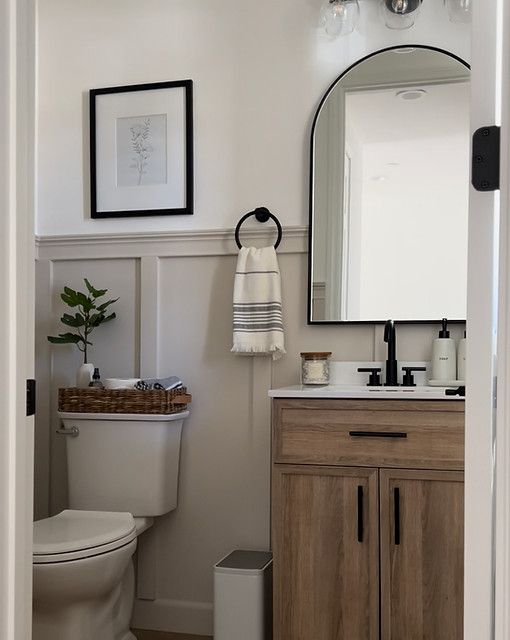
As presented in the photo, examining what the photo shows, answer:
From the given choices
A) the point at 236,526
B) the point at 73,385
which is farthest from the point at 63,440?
the point at 236,526

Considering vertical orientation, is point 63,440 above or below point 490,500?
below

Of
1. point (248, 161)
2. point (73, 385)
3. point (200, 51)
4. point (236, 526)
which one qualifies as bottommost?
point (236, 526)

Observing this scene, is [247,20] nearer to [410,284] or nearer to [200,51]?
[200,51]

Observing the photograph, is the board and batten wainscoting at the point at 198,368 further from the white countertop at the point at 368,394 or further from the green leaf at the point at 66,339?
the white countertop at the point at 368,394

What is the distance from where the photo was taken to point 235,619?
2.52 metres

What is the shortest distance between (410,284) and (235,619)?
4.19 feet

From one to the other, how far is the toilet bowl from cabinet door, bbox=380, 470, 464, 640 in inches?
32.2

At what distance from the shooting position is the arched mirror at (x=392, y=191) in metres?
2.78

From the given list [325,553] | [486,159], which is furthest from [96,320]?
[486,159]

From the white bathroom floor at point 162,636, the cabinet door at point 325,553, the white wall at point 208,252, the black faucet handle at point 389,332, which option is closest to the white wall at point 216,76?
the white wall at point 208,252

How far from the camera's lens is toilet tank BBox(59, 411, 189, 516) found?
280 centimetres

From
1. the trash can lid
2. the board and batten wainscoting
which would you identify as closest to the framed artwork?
the board and batten wainscoting

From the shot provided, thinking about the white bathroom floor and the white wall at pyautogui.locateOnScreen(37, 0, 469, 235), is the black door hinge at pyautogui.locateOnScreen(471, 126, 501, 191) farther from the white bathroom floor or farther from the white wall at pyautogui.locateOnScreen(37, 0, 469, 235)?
the white bathroom floor

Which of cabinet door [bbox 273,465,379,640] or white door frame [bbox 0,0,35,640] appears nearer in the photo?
white door frame [bbox 0,0,35,640]
